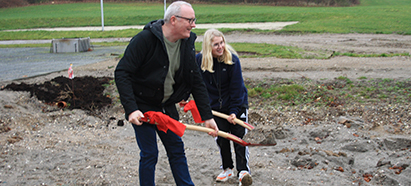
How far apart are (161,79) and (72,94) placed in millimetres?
5671

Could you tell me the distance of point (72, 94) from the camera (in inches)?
335

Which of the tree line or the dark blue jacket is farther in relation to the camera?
the tree line

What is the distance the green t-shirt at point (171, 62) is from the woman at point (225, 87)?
972 millimetres

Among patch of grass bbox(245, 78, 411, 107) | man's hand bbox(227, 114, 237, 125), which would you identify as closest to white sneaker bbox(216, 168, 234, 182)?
man's hand bbox(227, 114, 237, 125)

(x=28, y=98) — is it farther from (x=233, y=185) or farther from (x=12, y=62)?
(x=12, y=62)

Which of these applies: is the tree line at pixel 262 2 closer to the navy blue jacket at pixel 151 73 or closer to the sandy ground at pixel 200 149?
the sandy ground at pixel 200 149

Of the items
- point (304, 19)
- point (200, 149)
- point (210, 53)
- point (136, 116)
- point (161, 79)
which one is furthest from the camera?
point (304, 19)

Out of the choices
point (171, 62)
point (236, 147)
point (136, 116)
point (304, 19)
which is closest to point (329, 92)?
point (236, 147)

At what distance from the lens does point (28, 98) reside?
819 cm

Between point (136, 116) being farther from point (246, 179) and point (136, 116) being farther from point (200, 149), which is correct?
point (200, 149)

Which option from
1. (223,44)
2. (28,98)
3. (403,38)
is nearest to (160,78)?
(223,44)

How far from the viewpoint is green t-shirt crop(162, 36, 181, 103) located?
11.5 feet

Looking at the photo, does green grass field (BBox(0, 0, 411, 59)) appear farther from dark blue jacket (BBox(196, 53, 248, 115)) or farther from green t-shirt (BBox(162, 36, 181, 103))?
green t-shirt (BBox(162, 36, 181, 103))

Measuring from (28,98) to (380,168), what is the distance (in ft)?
23.4
